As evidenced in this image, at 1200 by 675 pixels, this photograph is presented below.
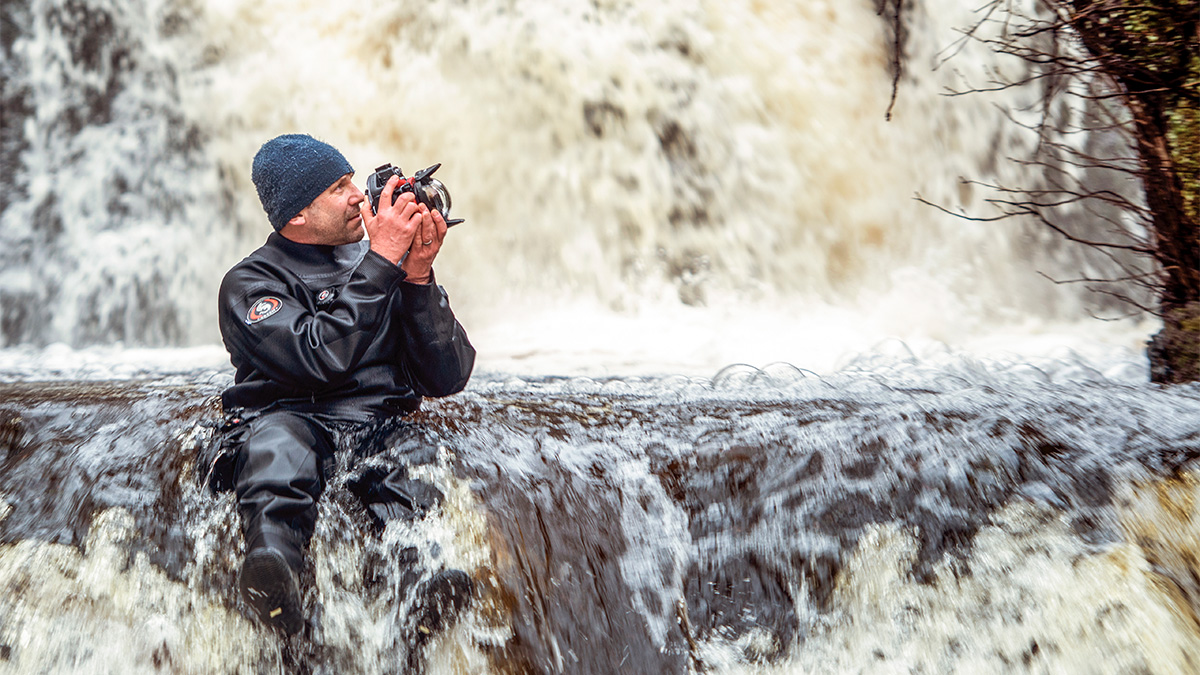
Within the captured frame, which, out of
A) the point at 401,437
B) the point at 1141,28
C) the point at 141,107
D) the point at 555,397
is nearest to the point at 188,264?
the point at 141,107

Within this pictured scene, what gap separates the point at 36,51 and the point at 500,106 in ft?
11.1

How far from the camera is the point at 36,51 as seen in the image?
6262 millimetres

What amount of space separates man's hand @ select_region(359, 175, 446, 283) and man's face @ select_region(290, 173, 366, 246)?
18 cm

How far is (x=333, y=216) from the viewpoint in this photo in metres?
2.01

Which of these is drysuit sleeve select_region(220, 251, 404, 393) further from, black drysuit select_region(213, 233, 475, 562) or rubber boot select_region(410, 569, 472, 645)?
rubber boot select_region(410, 569, 472, 645)

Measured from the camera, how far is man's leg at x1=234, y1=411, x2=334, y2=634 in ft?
5.45

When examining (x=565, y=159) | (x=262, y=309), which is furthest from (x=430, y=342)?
(x=565, y=159)

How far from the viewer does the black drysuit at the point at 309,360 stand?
1770 mm

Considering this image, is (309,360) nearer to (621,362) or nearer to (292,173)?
(292,173)

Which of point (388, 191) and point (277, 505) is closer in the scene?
point (277, 505)

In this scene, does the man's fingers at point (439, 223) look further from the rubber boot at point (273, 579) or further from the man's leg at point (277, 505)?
the rubber boot at point (273, 579)

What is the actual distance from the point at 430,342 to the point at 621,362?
3.01m

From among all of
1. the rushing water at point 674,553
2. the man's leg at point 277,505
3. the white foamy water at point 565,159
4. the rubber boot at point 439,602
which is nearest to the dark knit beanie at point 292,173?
the man's leg at point 277,505

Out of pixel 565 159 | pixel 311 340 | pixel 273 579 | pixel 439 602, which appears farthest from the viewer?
pixel 565 159
